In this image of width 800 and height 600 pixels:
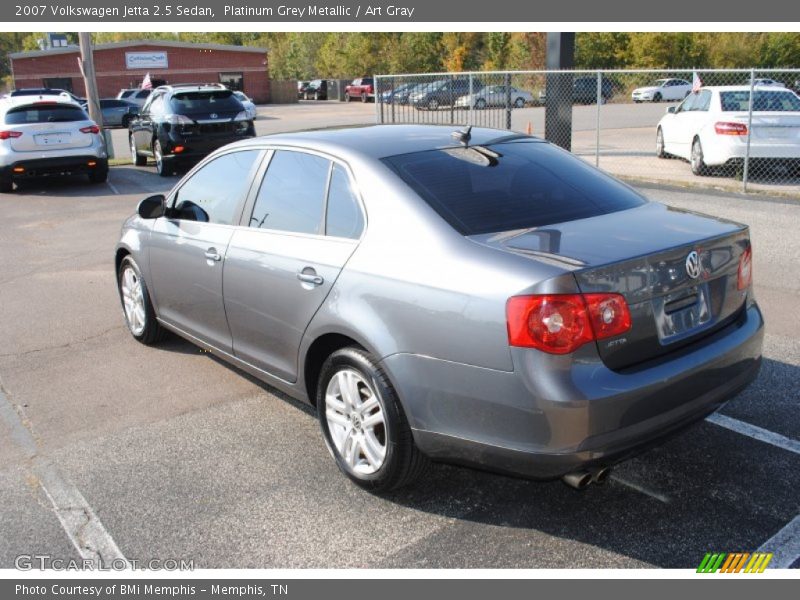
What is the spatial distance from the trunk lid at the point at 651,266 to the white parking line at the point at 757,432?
825 mm

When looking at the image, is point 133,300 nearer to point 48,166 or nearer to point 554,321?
point 554,321

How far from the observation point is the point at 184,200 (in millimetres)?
5371

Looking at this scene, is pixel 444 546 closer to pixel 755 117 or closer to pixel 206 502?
pixel 206 502

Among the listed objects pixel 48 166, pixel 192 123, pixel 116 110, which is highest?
pixel 192 123

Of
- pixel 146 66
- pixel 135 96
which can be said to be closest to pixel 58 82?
pixel 146 66

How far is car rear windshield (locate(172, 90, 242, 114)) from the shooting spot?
15938mm

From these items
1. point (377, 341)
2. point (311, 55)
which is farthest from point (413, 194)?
point (311, 55)

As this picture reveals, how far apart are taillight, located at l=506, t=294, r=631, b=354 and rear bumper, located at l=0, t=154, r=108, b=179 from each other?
536 inches

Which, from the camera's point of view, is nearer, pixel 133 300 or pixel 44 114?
pixel 133 300

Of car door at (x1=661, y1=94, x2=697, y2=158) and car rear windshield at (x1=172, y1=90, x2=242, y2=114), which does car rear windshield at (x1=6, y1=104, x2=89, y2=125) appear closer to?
car rear windshield at (x1=172, y1=90, x2=242, y2=114)

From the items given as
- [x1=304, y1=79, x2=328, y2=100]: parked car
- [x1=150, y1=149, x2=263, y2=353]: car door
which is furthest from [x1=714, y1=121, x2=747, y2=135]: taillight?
[x1=304, y1=79, x2=328, y2=100]: parked car

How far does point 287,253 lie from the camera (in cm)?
412

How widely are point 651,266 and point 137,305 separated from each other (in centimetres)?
419

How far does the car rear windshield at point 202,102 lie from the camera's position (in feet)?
52.3
